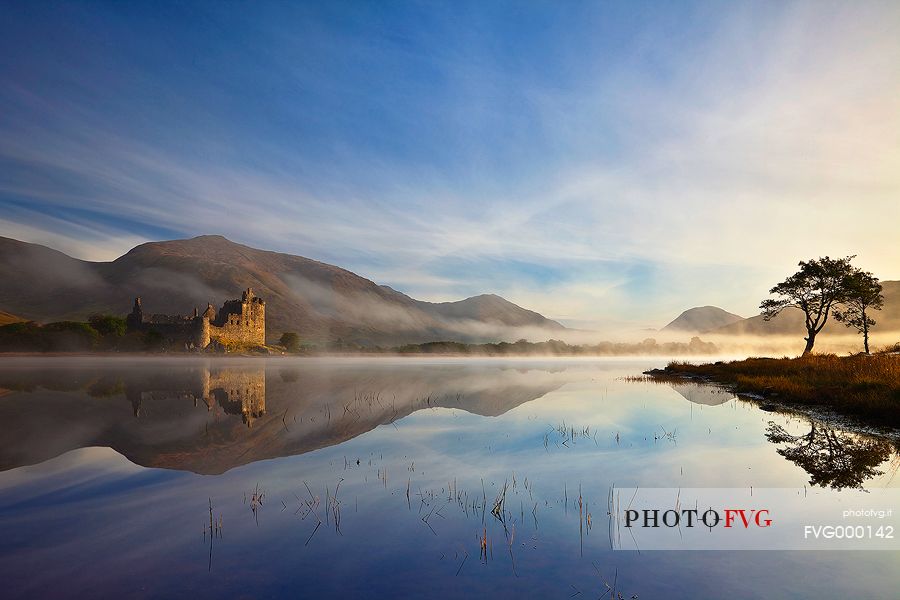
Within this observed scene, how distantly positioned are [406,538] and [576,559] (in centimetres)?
282

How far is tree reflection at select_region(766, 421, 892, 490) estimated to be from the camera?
10508 millimetres

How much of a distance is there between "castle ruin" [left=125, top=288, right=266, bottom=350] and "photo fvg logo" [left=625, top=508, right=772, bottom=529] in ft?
387

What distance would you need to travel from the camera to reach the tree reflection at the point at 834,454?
1051 centimetres

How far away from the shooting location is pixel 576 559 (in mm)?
6867

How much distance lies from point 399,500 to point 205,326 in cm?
11690

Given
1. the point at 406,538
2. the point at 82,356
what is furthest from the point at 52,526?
the point at 82,356

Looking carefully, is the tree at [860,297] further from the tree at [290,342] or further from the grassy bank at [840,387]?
the tree at [290,342]

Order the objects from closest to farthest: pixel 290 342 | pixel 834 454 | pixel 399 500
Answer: pixel 399 500, pixel 834 454, pixel 290 342

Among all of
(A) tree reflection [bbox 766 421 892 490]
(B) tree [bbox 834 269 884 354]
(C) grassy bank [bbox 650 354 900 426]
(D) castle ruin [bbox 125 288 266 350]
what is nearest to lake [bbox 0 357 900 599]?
(A) tree reflection [bbox 766 421 892 490]

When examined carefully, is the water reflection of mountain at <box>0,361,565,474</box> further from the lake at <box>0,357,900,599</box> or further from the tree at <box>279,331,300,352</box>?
the tree at <box>279,331,300,352</box>

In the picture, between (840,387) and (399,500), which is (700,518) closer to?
(399,500)

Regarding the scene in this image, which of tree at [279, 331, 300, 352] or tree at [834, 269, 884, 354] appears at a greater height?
tree at [834, 269, 884, 354]

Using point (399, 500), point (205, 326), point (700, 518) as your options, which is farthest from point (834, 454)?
point (205, 326)

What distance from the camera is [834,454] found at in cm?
1280
